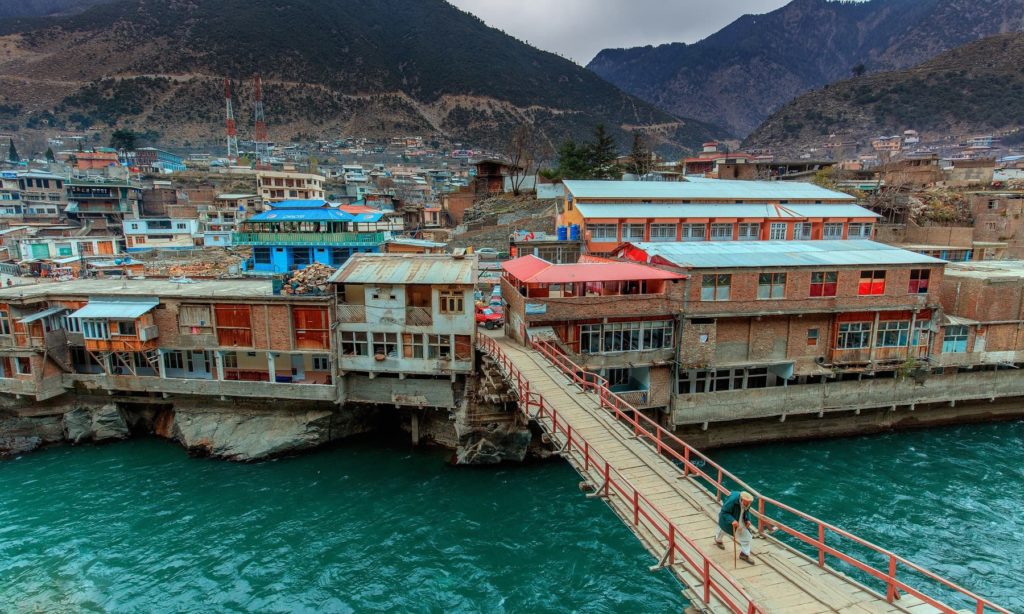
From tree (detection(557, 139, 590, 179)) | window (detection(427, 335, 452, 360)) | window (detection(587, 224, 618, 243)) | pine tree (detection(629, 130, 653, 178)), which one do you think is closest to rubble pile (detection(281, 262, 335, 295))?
window (detection(427, 335, 452, 360))

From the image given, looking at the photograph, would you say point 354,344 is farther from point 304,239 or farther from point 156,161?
point 156,161

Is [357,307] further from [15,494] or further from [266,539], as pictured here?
[15,494]

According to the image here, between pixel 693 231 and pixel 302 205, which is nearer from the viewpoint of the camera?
pixel 693 231

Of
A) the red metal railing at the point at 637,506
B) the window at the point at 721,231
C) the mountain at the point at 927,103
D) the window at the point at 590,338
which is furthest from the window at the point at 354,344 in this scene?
the mountain at the point at 927,103

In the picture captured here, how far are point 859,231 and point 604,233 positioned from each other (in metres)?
23.0

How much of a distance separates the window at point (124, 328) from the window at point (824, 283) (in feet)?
121

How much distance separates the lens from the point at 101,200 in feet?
214

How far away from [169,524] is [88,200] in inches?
2467

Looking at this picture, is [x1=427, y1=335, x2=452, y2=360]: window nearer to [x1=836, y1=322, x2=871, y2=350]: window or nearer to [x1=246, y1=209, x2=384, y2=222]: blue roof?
[x1=836, y1=322, x2=871, y2=350]: window

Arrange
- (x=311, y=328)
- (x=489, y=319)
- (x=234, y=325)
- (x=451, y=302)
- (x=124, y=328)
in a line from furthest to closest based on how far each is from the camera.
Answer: (x=489, y=319), (x=234, y=325), (x=311, y=328), (x=124, y=328), (x=451, y=302)

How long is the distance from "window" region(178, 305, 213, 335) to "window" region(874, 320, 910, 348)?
37.2m

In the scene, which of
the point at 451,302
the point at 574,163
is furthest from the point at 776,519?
the point at 574,163

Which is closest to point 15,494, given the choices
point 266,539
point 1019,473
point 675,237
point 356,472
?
point 266,539

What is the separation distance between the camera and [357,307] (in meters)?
26.7
